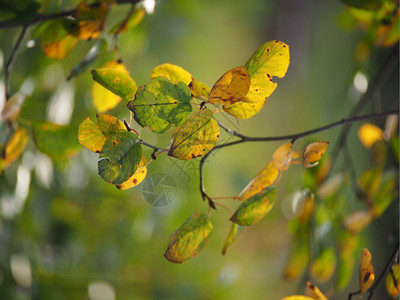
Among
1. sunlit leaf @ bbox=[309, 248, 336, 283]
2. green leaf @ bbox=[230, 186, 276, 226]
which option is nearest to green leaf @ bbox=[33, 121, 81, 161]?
green leaf @ bbox=[230, 186, 276, 226]

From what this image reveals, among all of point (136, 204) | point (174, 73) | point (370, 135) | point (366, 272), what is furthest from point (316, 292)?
point (136, 204)

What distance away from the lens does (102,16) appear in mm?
265

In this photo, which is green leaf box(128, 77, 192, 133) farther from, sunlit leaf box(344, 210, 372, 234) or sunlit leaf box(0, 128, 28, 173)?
sunlit leaf box(344, 210, 372, 234)

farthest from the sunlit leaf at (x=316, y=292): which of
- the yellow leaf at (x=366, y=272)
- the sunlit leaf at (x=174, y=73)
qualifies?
the sunlit leaf at (x=174, y=73)

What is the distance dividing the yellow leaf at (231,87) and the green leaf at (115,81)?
46 mm

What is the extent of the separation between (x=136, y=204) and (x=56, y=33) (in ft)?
1.36

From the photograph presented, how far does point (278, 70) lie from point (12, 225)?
42cm

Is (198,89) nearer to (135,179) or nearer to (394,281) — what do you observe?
(135,179)

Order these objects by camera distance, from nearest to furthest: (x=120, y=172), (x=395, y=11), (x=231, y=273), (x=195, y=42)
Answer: (x=120, y=172), (x=395, y=11), (x=231, y=273), (x=195, y=42)

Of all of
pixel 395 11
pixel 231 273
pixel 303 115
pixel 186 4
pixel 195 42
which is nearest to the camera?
pixel 395 11

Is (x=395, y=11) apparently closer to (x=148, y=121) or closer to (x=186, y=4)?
(x=148, y=121)

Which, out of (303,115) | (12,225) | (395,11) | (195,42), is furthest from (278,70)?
(303,115)

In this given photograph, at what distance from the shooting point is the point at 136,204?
0.64 m

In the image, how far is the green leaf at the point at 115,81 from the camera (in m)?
0.20
